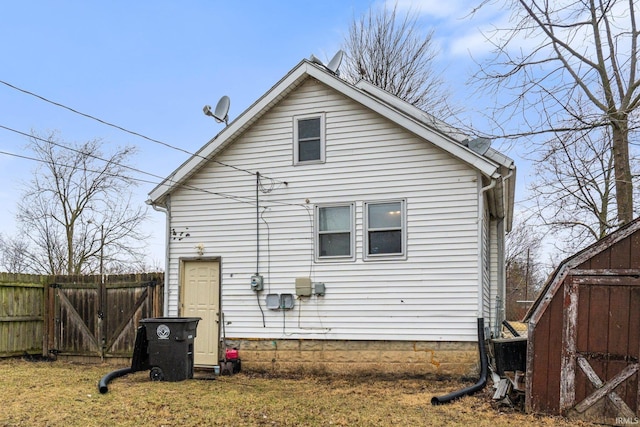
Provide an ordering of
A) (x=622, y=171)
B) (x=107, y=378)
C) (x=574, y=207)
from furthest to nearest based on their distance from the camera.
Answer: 1. (x=574, y=207)
2. (x=622, y=171)
3. (x=107, y=378)

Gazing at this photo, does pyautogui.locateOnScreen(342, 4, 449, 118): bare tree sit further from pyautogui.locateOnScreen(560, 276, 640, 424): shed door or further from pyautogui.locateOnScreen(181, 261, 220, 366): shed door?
pyautogui.locateOnScreen(560, 276, 640, 424): shed door

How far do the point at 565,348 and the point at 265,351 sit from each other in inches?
206

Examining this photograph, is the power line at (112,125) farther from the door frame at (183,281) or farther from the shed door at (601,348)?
the shed door at (601,348)

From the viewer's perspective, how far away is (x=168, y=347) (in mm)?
8250

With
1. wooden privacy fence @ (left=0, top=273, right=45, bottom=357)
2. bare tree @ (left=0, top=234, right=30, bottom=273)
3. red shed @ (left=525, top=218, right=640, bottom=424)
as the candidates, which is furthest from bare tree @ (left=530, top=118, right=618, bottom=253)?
bare tree @ (left=0, top=234, right=30, bottom=273)

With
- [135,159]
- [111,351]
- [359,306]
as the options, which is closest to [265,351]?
[359,306]

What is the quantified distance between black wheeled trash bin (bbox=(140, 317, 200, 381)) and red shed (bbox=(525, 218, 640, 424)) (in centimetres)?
520

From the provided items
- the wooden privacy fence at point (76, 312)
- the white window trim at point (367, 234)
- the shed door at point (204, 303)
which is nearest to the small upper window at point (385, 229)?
the white window trim at point (367, 234)

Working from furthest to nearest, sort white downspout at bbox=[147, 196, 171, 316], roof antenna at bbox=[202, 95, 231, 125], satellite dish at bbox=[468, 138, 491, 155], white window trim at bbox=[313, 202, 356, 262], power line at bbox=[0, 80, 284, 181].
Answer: roof antenna at bbox=[202, 95, 231, 125]
white downspout at bbox=[147, 196, 171, 316]
white window trim at bbox=[313, 202, 356, 262]
satellite dish at bbox=[468, 138, 491, 155]
power line at bbox=[0, 80, 284, 181]

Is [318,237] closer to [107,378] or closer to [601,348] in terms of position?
[107,378]

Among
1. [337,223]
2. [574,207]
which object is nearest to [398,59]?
[574,207]

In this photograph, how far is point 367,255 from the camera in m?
8.97

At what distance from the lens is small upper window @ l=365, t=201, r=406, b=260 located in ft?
29.1

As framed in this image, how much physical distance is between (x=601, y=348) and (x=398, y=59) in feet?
59.6
